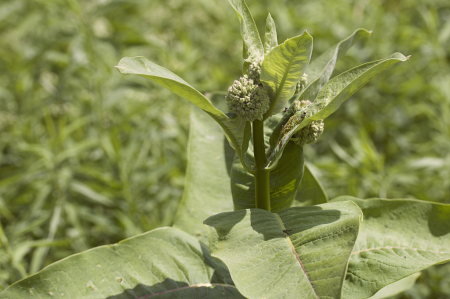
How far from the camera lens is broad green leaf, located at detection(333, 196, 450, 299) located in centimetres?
84

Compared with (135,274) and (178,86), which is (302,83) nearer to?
(178,86)

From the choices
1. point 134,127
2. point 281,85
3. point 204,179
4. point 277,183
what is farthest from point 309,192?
point 134,127

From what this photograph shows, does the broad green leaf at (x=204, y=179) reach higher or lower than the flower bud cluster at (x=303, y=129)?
lower

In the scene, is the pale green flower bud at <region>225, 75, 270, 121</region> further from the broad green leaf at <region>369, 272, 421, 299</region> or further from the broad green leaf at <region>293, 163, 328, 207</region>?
the broad green leaf at <region>369, 272, 421, 299</region>

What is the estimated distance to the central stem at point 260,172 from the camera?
0.83 metres

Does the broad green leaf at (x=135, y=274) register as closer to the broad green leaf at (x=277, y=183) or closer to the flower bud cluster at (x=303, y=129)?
the broad green leaf at (x=277, y=183)

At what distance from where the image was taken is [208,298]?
0.93 meters

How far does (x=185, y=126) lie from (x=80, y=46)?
0.87m

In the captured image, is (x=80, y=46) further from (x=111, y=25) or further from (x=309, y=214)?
(x=309, y=214)

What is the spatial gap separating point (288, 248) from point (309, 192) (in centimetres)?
39

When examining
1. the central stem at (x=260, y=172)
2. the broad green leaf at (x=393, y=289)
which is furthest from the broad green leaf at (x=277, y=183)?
the broad green leaf at (x=393, y=289)

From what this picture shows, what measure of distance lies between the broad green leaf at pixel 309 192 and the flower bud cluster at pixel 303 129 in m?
0.29

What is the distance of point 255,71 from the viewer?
79 centimetres

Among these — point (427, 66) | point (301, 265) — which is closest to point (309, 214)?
point (301, 265)
